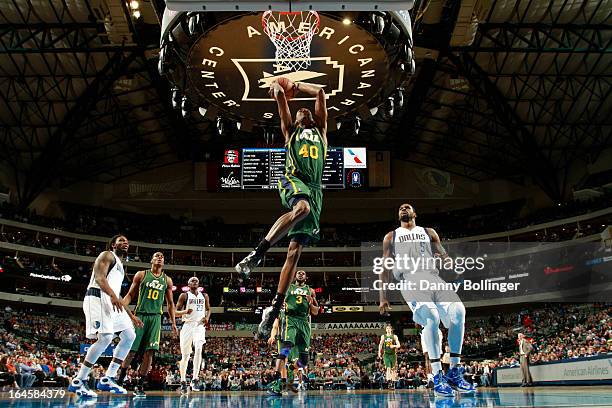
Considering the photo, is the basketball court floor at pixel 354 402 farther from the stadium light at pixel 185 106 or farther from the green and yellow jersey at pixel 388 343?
the green and yellow jersey at pixel 388 343

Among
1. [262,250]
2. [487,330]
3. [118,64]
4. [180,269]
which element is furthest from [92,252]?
[262,250]

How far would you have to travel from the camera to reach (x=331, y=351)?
117 ft

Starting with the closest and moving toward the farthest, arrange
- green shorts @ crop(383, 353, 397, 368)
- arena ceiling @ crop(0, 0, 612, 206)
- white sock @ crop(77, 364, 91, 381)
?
white sock @ crop(77, 364, 91, 381) → green shorts @ crop(383, 353, 397, 368) → arena ceiling @ crop(0, 0, 612, 206)

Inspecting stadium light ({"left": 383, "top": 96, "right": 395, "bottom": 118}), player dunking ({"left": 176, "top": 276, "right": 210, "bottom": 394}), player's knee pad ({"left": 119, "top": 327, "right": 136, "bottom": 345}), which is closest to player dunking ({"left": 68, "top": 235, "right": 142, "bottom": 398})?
player's knee pad ({"left": 119, "top": 327, "right": 136, "bottom": 345})

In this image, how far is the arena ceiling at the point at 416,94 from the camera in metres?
22.5

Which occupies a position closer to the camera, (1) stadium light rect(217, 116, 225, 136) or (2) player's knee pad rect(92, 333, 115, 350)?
(2) player's knee pad rect(92, 333, 115, 350)

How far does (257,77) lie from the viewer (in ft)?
34.6


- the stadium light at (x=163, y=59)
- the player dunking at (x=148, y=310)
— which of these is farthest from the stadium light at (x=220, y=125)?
the player dunking at (x=148, y=310)

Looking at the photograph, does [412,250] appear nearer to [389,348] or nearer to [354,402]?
[354,402]

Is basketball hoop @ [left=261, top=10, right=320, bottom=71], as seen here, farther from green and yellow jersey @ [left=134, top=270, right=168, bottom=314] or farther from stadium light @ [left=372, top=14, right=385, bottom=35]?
green and yellow jersey @ [left=134, top=270, right=168, bottom=314]

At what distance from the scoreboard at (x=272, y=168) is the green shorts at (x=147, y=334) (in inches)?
680

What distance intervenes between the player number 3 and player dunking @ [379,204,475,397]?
1786 mm

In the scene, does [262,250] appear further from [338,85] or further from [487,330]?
[487,330]

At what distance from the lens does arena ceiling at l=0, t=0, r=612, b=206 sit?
886 inches
